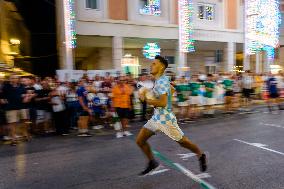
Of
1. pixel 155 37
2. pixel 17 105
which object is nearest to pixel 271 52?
pixel 155 37

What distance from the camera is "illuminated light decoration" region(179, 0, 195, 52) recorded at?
2017cm

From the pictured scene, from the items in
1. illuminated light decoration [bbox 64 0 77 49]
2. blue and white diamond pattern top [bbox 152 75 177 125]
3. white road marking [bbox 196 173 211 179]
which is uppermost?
illuminated light decoration [bbox 64 0 77 49]

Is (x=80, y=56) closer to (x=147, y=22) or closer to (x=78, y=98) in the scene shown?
(x=147, y=22)

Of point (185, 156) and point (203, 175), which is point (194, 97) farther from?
point (203, 175)

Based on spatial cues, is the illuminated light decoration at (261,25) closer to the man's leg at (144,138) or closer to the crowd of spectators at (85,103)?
the crowd of spectators at (85,103)

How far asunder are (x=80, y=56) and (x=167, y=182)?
1910 centimetres

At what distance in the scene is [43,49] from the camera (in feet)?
59.9

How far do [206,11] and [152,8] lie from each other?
426cm

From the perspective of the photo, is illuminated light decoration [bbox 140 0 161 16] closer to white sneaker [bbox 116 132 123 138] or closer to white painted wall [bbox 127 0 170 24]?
white painted wall [bbox 127 0 170 24]

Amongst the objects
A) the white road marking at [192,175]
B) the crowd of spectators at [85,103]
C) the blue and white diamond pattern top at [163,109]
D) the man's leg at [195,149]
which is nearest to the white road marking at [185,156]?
the white road marking at [192,175]

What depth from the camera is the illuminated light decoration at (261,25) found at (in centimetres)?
2244

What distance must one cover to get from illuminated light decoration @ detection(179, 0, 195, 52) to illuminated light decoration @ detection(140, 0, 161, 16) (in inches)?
51.6

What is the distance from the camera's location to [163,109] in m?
5.22

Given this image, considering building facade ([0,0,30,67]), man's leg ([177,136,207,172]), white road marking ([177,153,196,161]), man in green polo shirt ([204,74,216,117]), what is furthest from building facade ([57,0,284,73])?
man's leg ([177,136,207,172])
